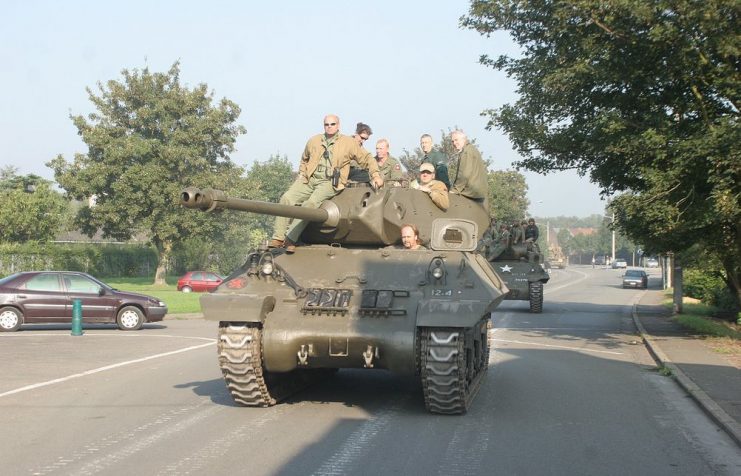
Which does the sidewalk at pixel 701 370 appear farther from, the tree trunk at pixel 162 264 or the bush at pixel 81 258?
the tree trunk at pixel 162 264

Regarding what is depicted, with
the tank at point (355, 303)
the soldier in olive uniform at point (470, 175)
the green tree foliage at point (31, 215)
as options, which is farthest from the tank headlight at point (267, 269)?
the green tree foliage at point (31, 215)

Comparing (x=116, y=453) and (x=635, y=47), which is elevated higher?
(x=635, y=47)

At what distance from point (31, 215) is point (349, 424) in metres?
37.5

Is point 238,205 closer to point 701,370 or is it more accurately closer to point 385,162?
point 385,162

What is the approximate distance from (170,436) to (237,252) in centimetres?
5869

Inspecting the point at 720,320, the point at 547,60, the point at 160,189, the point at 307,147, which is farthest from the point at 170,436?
the point at 160,189

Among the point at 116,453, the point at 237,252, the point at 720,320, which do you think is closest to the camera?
the point at 116,453

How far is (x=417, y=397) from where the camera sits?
10867 mm

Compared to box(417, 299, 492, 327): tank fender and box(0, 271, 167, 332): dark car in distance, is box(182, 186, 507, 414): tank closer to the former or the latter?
box(417, 299, 492, 327): tank fender

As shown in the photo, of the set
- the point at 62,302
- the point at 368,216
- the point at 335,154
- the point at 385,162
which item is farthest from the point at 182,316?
the point at 368,216

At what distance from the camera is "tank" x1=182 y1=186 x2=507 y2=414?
30.2 feet

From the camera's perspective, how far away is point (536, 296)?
28.2 metres

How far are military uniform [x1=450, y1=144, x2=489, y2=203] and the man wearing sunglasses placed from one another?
1.31m

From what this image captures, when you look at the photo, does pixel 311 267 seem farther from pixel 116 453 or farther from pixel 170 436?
pixel 116 453
